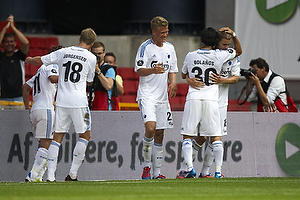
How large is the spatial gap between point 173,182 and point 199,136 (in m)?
1.53

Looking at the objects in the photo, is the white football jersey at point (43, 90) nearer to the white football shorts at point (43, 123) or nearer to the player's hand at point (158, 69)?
the white football shorts at point (43, 123)

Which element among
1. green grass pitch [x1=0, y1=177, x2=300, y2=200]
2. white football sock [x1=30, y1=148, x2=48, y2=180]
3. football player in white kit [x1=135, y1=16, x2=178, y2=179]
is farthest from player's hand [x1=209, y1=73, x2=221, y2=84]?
white football sock [x1=30, y1=148, x2=48, y2=180]

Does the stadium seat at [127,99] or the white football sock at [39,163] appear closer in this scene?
the white football sock at [39,163]

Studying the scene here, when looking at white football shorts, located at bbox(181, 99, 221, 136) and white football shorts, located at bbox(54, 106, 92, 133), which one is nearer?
white football shorts, located at bbox(54, 106, 92, 133)

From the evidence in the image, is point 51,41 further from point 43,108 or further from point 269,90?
point 43,108

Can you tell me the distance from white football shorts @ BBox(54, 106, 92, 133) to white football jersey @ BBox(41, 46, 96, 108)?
65 millimetres

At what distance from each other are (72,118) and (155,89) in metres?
1.35

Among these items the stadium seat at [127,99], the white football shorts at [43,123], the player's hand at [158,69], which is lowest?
the white football shorts at [43,123]

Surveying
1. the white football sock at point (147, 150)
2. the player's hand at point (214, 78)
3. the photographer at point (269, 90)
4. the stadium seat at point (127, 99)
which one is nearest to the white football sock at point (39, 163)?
the white football sock at point (147, 150)

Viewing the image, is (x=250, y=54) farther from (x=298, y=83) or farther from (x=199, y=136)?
(x=199, y=136)

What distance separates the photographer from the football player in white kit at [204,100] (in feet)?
30.6

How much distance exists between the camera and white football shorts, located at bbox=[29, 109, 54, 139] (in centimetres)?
966

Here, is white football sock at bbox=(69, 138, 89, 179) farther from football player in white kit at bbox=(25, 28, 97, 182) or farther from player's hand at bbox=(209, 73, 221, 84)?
player's hand at bbox=(209, 73, 221, 84)

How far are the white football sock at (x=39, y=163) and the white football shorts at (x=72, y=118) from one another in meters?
0.44
